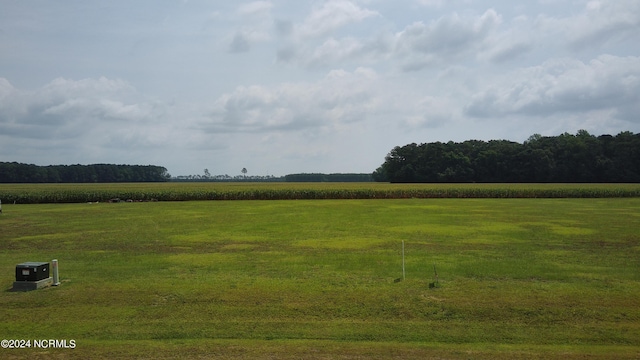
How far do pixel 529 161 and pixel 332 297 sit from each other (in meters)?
121

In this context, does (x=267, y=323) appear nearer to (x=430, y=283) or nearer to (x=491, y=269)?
(x=430, y=283)

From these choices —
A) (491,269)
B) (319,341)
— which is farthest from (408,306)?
(491,269)

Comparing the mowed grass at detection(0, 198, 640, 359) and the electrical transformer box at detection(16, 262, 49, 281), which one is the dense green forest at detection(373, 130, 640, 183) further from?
the electrical transformer box at detection(16, 262, 49, 281)

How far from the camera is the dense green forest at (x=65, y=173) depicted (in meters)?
158

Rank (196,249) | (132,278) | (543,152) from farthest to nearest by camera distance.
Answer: (543,152), (196,249), (132,278)

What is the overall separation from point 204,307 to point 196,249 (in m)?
9.57

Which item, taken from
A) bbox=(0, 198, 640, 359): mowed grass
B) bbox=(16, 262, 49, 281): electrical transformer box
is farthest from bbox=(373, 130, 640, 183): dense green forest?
bbox=(16, 262, 49, 281): electrical transformer box

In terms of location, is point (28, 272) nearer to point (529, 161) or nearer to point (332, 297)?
point (332, 297)

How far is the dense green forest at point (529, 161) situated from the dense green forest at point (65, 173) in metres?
119

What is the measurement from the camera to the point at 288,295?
13.4 m

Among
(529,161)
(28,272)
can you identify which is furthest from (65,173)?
(28,272)

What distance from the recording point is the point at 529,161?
11975 cm

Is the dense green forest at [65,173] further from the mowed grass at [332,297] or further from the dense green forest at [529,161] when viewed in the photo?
the mowed grass at [332,297]

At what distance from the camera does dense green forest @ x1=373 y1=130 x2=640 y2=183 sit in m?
110
